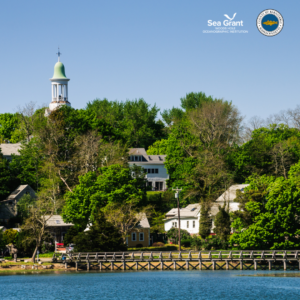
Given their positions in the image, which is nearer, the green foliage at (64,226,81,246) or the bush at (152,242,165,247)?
the green foliage at (64,226,81,246)

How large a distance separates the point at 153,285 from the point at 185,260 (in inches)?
508

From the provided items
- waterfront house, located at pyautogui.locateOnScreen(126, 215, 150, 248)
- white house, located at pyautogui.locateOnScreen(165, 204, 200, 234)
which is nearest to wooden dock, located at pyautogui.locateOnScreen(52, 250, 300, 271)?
waterfront house, located at pyautogui.locateOnScreen(126, 215, 150, 248)

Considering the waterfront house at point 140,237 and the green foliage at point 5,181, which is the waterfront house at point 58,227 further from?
the green foliage at point 5,181

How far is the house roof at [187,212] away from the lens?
97.9m

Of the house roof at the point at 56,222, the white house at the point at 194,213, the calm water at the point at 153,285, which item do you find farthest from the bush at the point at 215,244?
the house roof at the point at 56,222

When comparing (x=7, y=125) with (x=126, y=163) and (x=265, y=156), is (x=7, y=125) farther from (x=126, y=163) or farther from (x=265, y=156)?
(x=265, y=156)

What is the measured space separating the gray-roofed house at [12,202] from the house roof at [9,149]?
14.3m

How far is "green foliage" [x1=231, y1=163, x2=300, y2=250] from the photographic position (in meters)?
72.6

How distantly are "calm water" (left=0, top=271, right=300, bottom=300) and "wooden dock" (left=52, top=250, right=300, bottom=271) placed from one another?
2347mm

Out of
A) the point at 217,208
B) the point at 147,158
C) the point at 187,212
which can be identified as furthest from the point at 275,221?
the point at 147,158

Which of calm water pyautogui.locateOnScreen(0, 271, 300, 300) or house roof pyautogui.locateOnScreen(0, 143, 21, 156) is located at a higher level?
house roof pyautogui.locateOnScreen(0, 143, 21, 156)

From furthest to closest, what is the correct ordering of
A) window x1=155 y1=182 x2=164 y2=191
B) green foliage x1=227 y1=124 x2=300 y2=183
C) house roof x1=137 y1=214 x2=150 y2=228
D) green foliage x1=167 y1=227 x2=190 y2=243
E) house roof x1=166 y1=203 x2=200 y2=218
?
window x1=155 y1=182 x2=164 y2=191 < green foliage x1=227 y1=124 x2=300 y2=183 < house roof x1=166 y1=203 x2=200 y2=218 < green foliage x1=167 y1=227 x2=190 y2=243 < house roof x1=137 y1=214 x2=150 y2=228

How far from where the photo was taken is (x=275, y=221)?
238 feet

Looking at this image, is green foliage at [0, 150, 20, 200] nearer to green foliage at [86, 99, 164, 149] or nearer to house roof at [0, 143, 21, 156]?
house roof at [0, 143, 21, 156]
